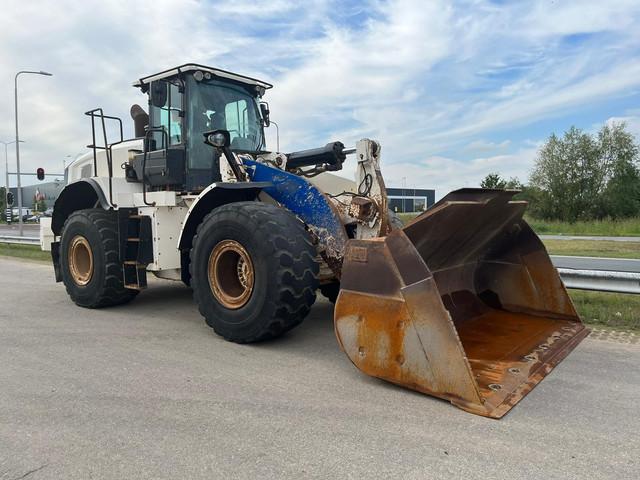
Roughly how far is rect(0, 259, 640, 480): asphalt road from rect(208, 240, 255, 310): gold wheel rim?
0.45 m

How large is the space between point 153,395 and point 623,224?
30.3 meters

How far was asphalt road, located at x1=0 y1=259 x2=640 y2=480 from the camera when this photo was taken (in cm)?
272

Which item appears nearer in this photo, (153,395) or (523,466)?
(523,466)

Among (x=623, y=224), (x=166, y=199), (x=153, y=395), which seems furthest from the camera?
(x=623, y=224)

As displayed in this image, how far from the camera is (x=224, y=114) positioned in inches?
260

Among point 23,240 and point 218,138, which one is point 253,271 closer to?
point 218,138

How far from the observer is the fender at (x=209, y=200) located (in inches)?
209

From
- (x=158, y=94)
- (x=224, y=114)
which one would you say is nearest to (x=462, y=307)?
(x=224, y=114)

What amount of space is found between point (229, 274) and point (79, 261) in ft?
10.5

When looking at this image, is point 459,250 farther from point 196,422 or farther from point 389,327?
point 196,422

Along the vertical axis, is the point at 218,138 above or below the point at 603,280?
above

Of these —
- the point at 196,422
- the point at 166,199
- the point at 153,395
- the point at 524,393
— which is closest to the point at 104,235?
the point at 166,199

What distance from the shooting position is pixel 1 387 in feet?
13.0

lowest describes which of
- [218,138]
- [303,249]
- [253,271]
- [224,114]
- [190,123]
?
[253,271]
